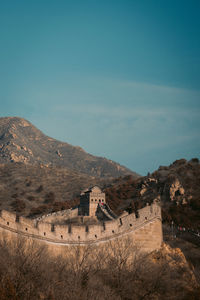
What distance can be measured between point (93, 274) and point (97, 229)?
576 centimetres

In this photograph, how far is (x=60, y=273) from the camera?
23.4 meters

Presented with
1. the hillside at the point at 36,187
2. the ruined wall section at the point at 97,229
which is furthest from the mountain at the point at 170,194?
the ruined wall section at the point at 97,229

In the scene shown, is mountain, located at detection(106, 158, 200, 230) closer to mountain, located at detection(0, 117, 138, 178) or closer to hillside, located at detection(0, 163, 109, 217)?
hillside, located at detection(0, 163, 109, 217)

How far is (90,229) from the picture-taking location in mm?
30016

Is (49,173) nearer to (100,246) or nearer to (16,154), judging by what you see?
(16,154)

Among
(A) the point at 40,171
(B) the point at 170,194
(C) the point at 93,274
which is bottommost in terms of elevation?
(C) the point at 93,274

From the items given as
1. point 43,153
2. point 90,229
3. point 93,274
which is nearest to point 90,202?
point 90,229

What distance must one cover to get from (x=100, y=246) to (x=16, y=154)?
11884cm

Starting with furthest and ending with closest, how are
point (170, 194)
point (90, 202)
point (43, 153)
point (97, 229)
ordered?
point (43, 153) < point (170, 194) < point (90, 202) < point (97, 229)

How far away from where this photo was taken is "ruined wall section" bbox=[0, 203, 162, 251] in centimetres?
2572

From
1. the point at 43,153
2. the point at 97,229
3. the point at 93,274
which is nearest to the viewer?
the point at 93,274

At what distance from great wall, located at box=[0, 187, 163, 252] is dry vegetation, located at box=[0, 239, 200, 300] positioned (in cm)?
80

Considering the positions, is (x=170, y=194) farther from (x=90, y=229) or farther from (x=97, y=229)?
(x=90, y=229)

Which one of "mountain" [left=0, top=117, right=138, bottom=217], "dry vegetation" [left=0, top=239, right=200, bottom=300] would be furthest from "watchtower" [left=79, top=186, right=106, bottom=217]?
"mountain" [left=0, top=117, right=138, bottom=217]
